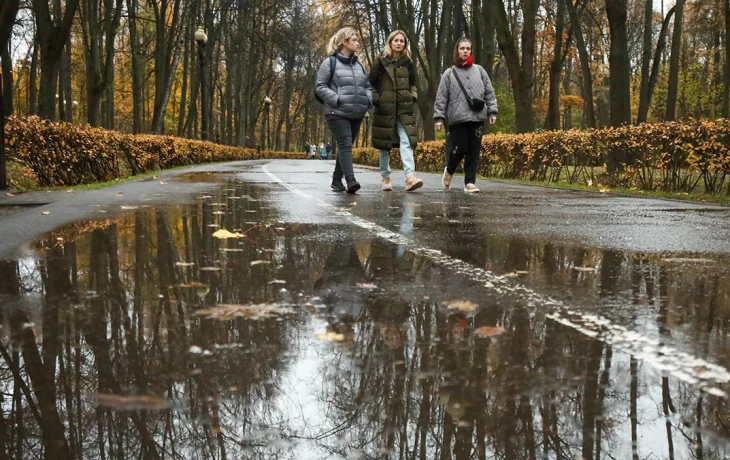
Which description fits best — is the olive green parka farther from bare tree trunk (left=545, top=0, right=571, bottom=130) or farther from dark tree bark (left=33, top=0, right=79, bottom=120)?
bare tree trunk (left=545, top=0, right=571, bottom=130)

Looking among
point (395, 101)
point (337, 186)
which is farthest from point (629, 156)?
point (337, 186)

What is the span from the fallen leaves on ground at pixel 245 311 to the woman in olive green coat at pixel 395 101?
710 centimetres

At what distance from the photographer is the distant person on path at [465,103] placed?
Answer: 9.86 meters

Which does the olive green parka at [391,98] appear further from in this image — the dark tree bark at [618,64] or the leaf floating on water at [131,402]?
the leaf floating on water at [131,402]

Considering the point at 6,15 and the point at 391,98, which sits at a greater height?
the point at 6,15

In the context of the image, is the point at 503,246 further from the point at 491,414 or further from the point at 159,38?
the point at 159,38

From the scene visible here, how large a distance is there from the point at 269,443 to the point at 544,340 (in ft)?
3.74

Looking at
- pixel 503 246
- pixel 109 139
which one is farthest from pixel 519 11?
pixel 503 246

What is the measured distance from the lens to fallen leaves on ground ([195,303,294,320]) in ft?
8.95

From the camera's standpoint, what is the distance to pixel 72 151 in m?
11.5

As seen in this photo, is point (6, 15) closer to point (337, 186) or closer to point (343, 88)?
point (337, 186)

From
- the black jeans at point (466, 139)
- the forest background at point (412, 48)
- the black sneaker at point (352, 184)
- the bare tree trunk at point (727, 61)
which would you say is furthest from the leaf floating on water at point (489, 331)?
the bare tree trunk at point (727, 61)

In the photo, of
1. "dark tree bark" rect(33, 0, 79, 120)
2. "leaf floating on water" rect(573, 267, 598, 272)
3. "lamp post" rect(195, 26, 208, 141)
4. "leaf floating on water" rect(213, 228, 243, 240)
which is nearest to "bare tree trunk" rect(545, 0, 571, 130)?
"lamp post" rect(195, 26, 208, 141)

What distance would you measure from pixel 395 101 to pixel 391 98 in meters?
0.08
